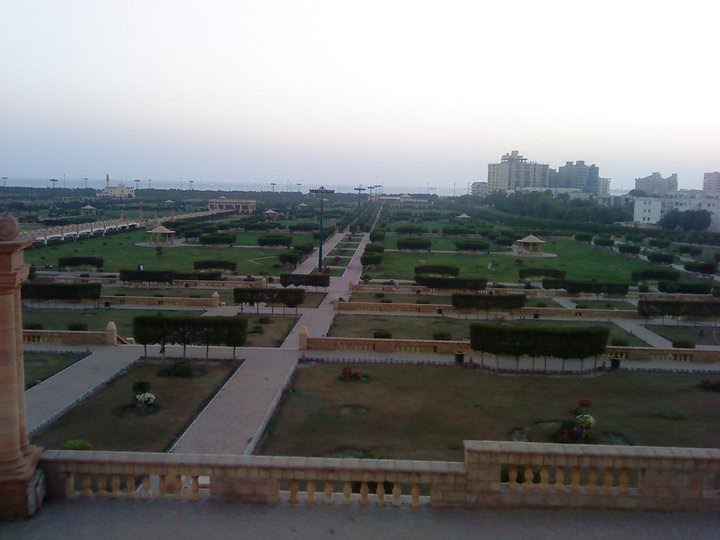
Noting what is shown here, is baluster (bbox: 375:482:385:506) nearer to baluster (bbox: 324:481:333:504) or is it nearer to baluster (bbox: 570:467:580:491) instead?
baluster (bbox: 324:481:333:504)

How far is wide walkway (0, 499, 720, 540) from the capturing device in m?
7.12

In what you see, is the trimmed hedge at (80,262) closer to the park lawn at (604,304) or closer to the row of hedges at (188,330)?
the row of hedges at (188,330)

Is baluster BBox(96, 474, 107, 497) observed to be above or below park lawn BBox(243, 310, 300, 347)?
above

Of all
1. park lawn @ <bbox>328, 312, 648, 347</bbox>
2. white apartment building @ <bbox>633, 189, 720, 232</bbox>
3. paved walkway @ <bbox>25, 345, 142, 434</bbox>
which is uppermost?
white apartment building @ <bbox>633, 189, 720, 232</bbox>

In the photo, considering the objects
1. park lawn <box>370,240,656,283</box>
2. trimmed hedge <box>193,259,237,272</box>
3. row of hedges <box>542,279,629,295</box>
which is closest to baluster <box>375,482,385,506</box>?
row of hedges <box>542,279,629,295</box>

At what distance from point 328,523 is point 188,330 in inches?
628

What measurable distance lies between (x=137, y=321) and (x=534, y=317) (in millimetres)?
20807

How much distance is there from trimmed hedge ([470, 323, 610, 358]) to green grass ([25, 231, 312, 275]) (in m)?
28.8

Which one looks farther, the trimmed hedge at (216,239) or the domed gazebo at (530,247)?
the trimmed hedge at (216,239)

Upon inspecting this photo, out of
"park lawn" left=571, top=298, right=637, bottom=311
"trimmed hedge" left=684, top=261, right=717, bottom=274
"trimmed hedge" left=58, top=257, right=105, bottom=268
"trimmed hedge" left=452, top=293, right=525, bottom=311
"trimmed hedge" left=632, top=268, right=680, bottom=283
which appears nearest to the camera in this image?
"trimmed hedge" left=452, top=293, right=525, bottom=311

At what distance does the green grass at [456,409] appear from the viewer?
15195mm

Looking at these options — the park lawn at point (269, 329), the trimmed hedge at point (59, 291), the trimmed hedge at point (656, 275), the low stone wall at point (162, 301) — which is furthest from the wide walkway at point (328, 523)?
the trimmed hedge at point (656, 275)

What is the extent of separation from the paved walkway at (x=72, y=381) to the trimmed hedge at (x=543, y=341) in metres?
12.8

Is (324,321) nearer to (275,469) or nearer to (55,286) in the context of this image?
(55,286)
